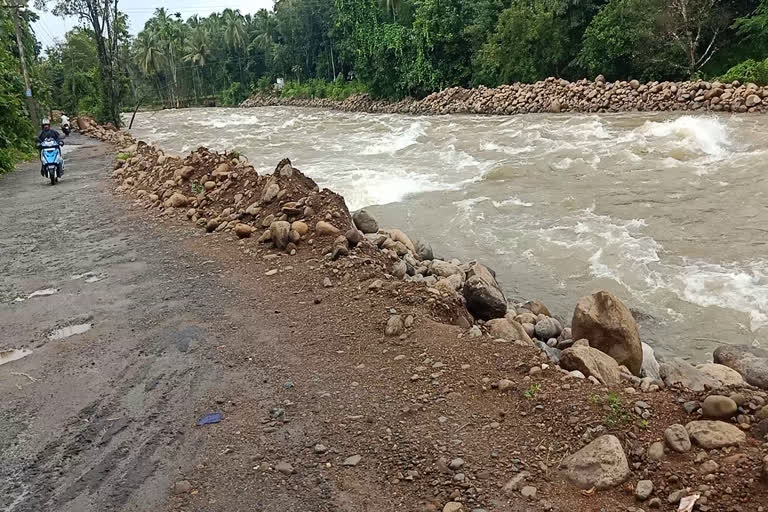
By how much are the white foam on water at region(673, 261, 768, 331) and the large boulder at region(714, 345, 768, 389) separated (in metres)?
1.18

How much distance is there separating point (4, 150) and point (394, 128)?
14043 millimetres

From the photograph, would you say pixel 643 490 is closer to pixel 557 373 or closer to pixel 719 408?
pixel 719 408

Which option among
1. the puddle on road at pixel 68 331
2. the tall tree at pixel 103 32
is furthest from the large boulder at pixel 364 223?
the tall tree at pixel 103 32

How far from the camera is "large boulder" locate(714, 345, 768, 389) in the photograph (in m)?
4.43

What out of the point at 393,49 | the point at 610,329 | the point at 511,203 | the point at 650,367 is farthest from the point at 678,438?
the point at 393,49

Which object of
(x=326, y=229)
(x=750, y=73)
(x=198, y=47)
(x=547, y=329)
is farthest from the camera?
(x=198, y=47)

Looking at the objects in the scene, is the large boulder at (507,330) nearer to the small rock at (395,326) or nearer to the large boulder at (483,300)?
the large boulder at (483,300)

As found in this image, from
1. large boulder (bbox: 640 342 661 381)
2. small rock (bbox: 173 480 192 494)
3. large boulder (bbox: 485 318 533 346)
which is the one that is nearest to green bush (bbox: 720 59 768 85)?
large boulder (bbox: 640 342 661 381)

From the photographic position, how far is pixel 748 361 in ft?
15.8

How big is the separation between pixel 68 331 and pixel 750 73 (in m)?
23.4

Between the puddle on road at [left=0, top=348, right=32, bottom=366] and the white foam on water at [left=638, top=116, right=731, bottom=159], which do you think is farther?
the white foam on water at [left=638, top=116, right=731, bottom=159]

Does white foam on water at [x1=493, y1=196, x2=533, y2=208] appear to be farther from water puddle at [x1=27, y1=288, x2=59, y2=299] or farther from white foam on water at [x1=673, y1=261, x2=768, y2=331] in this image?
water puddle at [x1=27, y1=288, x2=59, y2=299]

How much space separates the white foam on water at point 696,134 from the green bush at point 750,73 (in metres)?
4.91

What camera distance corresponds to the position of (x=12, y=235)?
30.5 ft
